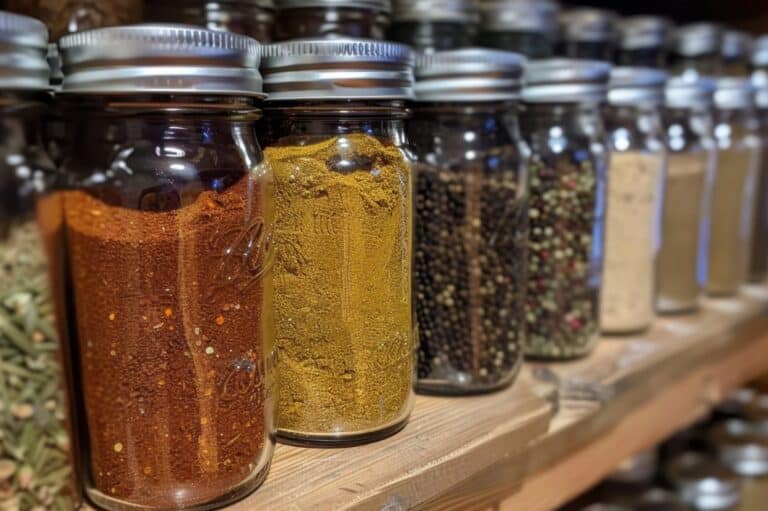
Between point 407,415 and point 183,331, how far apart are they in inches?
9.9

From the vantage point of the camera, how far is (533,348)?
2.84 ft

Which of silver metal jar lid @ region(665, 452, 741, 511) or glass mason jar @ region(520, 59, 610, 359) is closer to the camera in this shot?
glass mason jar @ region(520, 59, 610, 359)

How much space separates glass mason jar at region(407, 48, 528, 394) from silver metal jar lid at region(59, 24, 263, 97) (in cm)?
27

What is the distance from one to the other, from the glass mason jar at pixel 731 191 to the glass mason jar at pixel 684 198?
0.08m

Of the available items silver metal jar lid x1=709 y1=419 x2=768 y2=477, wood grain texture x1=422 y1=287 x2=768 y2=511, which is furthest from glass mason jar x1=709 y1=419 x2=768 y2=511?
wood grain texture x1=422 y1=287 x2=768 y2=511

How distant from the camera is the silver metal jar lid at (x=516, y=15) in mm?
901

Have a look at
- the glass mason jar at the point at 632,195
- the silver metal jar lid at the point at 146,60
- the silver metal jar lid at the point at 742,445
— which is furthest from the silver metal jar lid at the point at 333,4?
the silver metal jar lid at the point at 742,445

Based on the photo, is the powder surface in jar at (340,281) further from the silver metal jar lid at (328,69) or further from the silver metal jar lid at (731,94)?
the silver metal jar lid at (731,94)

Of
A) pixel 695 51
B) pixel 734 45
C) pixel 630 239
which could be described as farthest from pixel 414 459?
pixel 734 45

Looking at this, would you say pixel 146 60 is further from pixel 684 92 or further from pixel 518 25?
pixel 684 92

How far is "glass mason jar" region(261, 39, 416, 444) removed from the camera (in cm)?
56

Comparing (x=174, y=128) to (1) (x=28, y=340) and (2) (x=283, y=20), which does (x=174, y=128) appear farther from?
(2) (x=283, y=20)

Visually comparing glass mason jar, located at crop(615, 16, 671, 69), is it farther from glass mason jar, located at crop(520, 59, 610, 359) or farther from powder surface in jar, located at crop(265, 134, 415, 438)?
powder surface in jar, located at crop(265, 134, 415, 438)

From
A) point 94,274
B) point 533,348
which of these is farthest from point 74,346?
point 533,348
